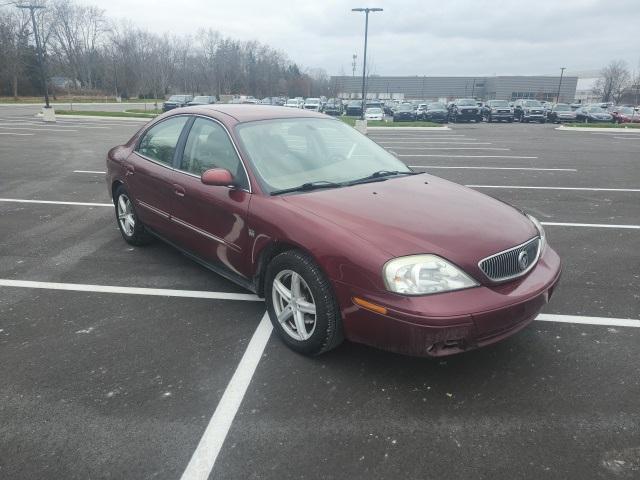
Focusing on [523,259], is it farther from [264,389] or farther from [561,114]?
[561,114]

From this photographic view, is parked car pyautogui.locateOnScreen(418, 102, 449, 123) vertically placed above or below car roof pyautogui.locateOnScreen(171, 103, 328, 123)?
below

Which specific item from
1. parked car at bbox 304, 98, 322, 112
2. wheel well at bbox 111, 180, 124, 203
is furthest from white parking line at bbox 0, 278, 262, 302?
parked car at bbox 304, 98, 322, 112

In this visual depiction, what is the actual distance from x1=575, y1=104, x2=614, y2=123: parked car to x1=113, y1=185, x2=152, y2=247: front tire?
38125 mm

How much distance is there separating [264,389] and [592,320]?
2548 millimetres

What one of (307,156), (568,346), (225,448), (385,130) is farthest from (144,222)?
(385,130)

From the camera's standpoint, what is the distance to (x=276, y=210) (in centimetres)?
318

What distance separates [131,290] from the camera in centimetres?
421

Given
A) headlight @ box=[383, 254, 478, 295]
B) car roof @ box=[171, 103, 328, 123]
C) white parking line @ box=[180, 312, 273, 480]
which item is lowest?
white parking line @ box=[180, 312, 273, 480]

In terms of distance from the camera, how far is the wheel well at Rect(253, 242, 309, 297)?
10.3 feet

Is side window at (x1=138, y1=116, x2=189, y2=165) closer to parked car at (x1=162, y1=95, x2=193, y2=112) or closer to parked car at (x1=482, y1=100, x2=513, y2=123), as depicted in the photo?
parked car at (x1=162, y1=95, x2=193, y2=112)

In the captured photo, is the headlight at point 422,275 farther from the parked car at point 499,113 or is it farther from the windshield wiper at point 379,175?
the parked car at point 499,113

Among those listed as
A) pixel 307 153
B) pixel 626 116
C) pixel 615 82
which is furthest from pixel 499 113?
pixel 615 82

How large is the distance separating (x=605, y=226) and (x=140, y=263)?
18.7 feet

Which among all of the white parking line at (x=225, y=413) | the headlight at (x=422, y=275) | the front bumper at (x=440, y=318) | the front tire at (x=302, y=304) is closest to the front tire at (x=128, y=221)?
the white parking line at (x=225, y=413)
